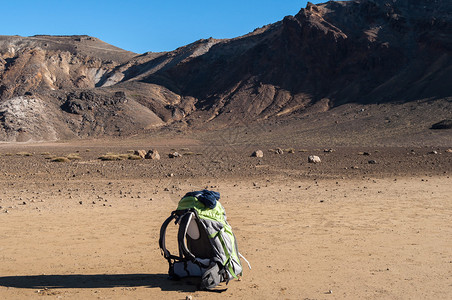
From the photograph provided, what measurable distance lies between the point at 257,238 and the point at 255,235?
27 cm

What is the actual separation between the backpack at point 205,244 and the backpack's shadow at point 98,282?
18 cm

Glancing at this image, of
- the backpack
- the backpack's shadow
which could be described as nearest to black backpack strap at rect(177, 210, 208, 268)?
the backpack

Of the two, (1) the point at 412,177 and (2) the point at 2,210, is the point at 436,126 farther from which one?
(2) the point at 2,210

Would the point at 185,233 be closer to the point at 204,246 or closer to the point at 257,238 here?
the point at 204,246

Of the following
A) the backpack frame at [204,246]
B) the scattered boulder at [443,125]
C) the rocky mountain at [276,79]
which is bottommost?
the scattered boulder at [443,125]

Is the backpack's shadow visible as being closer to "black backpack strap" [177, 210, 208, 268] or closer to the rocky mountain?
"black backpack strap" [177, 210, 208, 268]

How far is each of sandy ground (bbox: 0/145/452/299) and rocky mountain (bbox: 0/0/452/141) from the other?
54.3 metres

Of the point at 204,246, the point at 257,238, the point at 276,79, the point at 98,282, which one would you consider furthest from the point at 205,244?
the point at 276,79

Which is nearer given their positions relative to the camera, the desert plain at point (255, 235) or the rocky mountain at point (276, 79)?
the desert plain at point (255, 235)

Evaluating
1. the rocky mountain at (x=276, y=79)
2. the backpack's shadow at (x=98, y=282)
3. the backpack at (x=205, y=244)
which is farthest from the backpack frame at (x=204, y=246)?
the rocky mountain at (x=276, y=79)

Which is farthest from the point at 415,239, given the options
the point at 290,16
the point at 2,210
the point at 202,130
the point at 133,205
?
the point at 290,16

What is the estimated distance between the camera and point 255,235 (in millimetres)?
9430

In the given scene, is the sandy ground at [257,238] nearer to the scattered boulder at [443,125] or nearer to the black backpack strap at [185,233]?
the black backpack strap at [185,233]

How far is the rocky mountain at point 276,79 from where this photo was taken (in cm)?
7119
